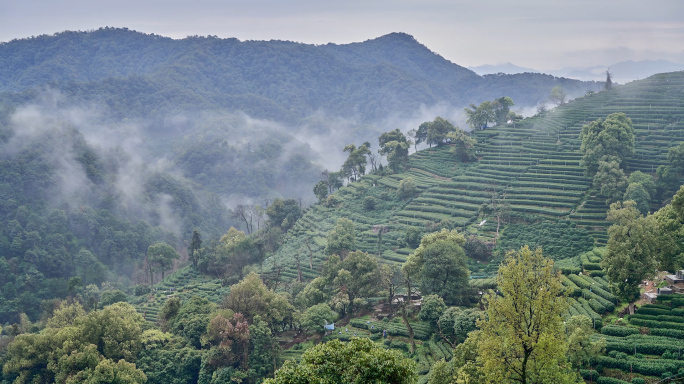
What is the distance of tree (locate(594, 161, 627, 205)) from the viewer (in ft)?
148

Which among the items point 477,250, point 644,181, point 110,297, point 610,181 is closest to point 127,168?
point 110,297

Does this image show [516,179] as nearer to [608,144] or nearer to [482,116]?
[608,144]

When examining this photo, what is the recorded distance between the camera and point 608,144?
1949 inches

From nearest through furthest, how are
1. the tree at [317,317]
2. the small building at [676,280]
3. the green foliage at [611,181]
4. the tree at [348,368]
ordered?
the tree at [348,368] < the small building at [676,280] < the tree at [317,317] < the green foliage at [611,181]

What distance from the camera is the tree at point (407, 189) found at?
59.8 m

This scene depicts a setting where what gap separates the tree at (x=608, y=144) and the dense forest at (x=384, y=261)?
248mm

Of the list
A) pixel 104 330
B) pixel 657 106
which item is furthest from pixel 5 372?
pixel 657 106

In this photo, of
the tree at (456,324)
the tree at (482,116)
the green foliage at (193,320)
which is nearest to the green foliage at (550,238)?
the tree at (456,324)

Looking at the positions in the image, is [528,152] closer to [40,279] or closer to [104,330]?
[104,330]

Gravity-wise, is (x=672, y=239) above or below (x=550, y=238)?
above

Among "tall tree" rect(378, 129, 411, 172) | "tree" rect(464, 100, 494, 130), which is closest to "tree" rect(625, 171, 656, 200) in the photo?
"tall tree" rect(378, 129, 411, 172)

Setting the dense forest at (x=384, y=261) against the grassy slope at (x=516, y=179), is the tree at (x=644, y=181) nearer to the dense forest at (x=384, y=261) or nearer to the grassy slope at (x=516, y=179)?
the dense forest at (x=384, y=261)

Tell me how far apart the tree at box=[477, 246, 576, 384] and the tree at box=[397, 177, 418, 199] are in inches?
1644

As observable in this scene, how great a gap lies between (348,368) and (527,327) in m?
6.36
